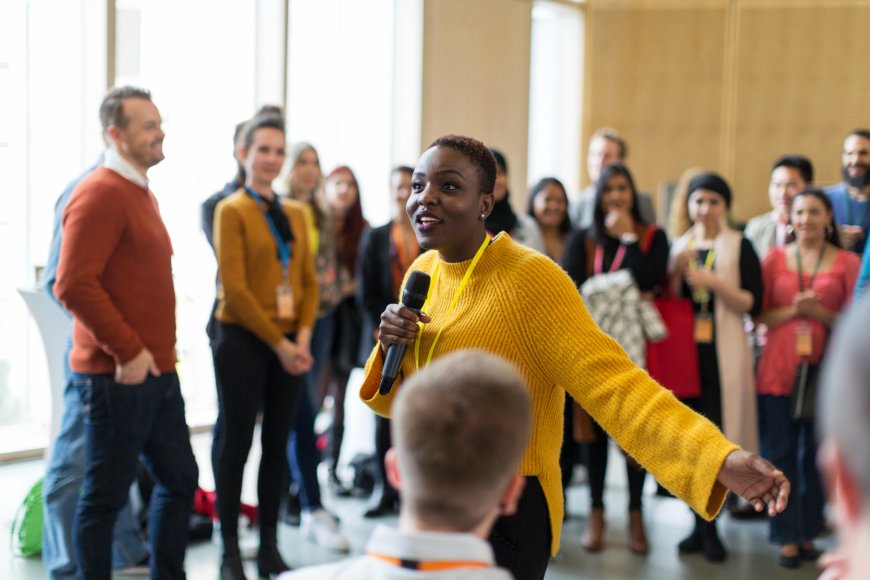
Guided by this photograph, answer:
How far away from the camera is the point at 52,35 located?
20.0 feet

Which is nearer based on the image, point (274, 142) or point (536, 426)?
point (536, 426)

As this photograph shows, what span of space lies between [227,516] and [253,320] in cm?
78

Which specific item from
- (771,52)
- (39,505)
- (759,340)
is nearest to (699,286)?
(759,340)

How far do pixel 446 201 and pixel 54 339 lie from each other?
271 centimetres

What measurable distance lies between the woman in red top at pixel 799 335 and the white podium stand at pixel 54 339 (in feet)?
10.3

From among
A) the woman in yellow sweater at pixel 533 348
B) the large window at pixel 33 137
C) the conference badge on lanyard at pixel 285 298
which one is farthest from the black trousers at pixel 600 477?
the large window at pixel 33 137

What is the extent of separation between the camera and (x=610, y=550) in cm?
478

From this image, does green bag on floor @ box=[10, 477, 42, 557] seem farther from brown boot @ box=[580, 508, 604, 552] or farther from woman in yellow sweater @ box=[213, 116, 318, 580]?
brown boot @ box=[580, 508, 604, 552]

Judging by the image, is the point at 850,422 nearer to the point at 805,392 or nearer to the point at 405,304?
the point at 405,304

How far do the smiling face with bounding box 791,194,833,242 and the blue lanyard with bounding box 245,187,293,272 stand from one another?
2.35 metres

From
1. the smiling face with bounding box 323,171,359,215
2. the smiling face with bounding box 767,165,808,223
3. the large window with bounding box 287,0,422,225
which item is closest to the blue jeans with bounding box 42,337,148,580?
the smiling face with bounding box 323,171,359,215

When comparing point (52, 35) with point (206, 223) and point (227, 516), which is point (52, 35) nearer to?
point (206, 223)

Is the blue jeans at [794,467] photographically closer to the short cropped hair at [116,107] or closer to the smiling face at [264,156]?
the smiling face at [264,156]

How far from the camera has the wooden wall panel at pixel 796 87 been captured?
9.34 m
